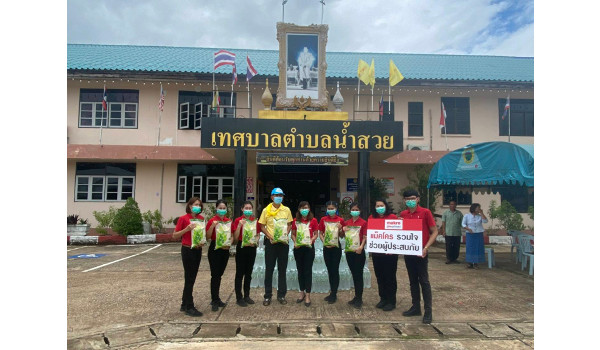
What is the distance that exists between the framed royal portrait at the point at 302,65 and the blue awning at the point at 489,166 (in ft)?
13.8

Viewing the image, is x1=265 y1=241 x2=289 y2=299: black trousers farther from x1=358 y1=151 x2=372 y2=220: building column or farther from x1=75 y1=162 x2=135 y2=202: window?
x1=75 y1=162 x2=135 y2=202: window

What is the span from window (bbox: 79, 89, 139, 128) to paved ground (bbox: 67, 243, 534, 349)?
9.87 m

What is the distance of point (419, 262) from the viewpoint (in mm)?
5438

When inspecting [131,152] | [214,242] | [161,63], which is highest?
[161,63]

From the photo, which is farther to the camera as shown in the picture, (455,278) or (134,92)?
(134,92)

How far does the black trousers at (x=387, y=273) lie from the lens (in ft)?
19.2

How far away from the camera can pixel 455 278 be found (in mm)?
8141

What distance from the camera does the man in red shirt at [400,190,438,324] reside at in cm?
537

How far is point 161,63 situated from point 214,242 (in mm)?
13950

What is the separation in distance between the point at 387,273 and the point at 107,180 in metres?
14.3

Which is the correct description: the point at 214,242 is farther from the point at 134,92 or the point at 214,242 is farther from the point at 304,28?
the point at 134,92

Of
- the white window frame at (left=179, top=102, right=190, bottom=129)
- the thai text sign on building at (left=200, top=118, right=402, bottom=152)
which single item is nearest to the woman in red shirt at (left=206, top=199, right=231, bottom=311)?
the thai text sign on building at (left=200, top=118, right=402, bottom=152)

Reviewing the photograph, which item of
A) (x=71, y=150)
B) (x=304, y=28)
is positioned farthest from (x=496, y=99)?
(x=71, y=150)

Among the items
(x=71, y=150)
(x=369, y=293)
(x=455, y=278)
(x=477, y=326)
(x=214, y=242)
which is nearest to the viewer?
(x=477, y=326)
